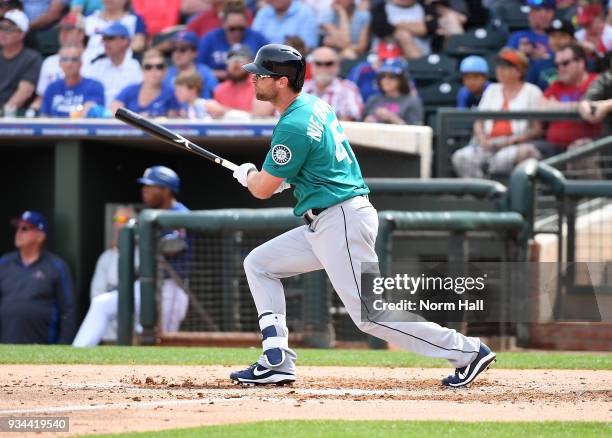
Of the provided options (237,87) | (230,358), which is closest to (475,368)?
(230,358)

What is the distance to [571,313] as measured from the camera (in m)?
9.41

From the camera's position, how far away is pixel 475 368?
5.51 metres

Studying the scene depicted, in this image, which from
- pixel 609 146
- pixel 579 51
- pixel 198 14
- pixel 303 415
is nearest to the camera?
pixel 303 415

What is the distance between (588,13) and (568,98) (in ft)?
3.59

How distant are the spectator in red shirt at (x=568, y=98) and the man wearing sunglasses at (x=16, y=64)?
17.6 feet

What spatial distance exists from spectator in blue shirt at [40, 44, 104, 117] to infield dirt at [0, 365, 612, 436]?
17.1 ft

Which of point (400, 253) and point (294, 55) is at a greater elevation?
point (294, 55)

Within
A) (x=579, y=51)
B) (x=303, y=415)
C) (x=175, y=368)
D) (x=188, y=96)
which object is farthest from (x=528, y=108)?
(x=303, y=415)

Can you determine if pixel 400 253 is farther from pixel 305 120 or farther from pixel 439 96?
pixel 305 120

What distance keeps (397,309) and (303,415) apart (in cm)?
113

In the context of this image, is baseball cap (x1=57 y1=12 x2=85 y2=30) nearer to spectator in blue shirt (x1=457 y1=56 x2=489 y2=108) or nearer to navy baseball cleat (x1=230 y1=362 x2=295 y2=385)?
spectator in blue shirt (x1=457 y1=56 x2=489 y2=108)

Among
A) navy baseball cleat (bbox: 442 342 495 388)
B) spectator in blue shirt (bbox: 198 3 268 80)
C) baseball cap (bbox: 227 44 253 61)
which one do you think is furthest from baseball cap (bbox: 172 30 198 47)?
navy baseball cleat (bbox: 442 342 495 388)

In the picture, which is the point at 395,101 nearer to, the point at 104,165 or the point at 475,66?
the point at 475,66

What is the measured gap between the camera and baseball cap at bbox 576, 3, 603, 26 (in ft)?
37.7
